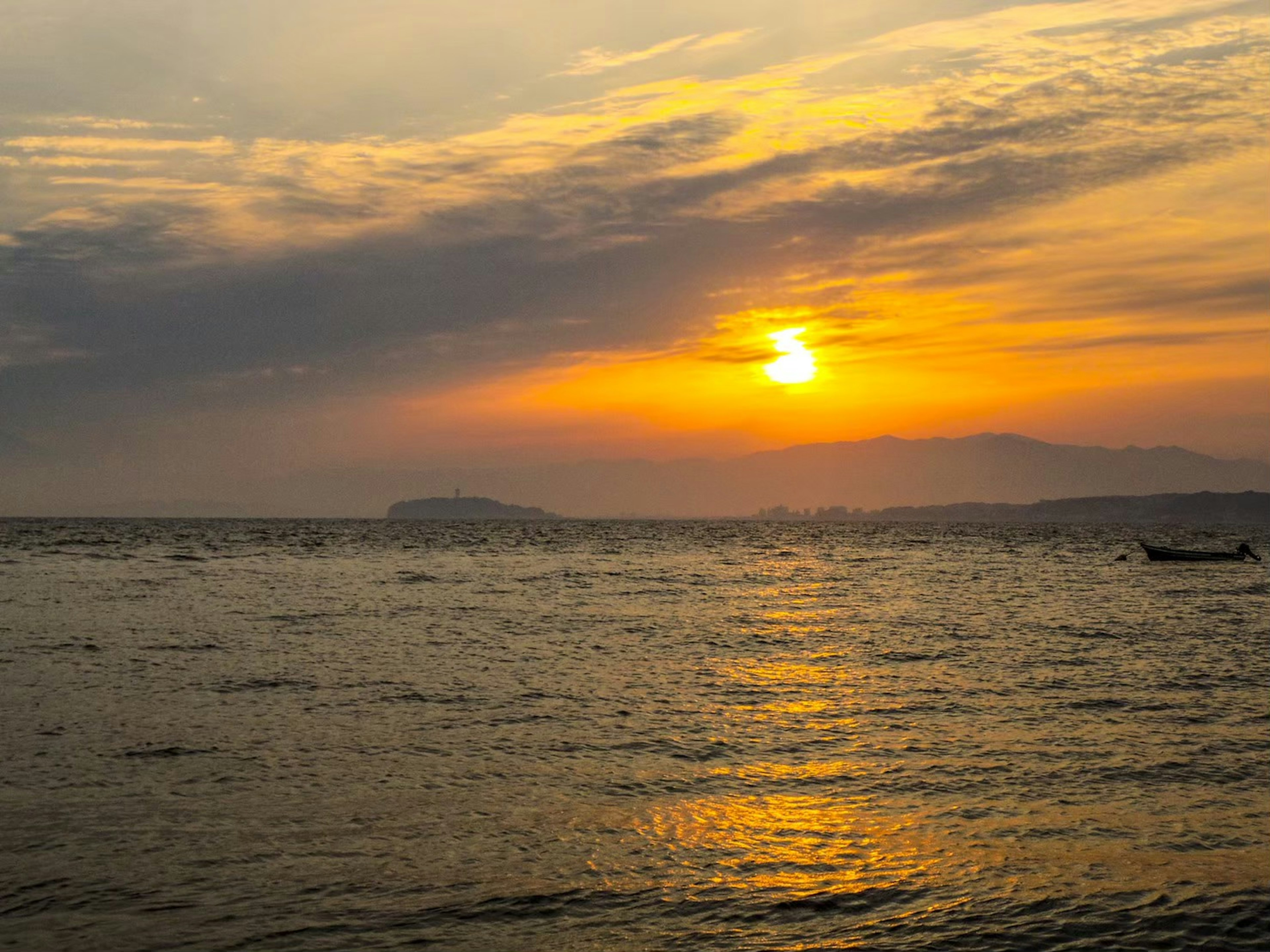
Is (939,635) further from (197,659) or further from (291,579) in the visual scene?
(291,579)

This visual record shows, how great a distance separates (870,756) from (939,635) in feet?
68.0

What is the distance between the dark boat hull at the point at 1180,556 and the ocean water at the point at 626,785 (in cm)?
5907

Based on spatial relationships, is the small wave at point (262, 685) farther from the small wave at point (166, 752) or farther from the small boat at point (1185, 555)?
the small boat at point (1185, 555)

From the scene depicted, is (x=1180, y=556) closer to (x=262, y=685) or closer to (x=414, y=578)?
(x=414, y=578)

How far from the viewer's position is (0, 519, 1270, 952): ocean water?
1110 centimetres

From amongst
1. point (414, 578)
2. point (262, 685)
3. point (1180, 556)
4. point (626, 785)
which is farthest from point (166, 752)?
point (1180, 556)

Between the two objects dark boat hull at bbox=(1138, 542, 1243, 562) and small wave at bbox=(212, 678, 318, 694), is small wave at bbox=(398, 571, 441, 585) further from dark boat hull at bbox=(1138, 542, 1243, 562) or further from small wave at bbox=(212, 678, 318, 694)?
dark boat hull at bbox=(1138, 542, 1243, 562)

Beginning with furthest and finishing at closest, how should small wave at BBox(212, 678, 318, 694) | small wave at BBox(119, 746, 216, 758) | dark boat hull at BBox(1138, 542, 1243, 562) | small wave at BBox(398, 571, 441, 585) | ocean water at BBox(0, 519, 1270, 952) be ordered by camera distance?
1. dark boat hull at BBox(1138, 542, 1243, 562)
2. small wave at BBox(398, 571, 441, 585)
3. small wave at BBox(212, 678, 318, 694)
4. small wave at BBox(119, 746, 216, 758)
5. ocean water at BBox(0, 519, 1270, 952)

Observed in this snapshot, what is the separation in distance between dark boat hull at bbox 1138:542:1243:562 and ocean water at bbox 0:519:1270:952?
194 ft

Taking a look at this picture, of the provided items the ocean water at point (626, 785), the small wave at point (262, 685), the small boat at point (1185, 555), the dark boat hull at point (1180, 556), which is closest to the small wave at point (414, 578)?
the ocean water at point (626, 785)

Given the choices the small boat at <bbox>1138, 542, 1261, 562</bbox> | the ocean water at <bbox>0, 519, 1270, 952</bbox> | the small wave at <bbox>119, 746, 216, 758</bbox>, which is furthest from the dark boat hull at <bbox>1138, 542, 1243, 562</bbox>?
the small wave at <bbox>119, 746, 216, 758</bbox>

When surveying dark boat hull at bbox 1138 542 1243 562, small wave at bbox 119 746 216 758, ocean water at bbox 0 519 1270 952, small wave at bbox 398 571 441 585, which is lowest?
dark boat hull at bbox 1138 542 1243 562

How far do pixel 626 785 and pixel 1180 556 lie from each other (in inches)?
3707

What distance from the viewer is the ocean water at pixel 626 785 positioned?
11.1 meters
